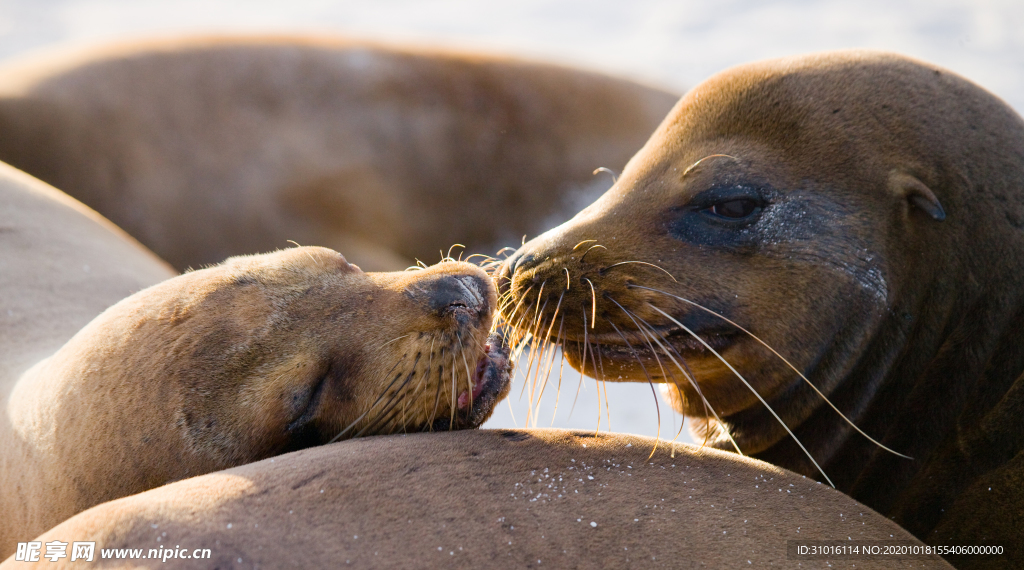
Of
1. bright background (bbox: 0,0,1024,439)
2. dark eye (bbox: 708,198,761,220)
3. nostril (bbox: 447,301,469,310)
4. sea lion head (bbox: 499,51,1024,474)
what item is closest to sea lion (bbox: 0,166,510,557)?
nostril (bbox: 447,301,469,310)

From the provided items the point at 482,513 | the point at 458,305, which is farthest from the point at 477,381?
the point at 482,513

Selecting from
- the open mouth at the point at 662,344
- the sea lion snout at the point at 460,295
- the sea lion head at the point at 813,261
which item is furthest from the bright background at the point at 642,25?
the sea lion snout at the point at 460,295

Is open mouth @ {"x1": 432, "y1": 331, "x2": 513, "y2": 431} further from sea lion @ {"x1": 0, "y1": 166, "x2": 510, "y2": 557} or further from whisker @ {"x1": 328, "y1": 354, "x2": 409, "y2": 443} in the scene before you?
whisker @ {"x1": 328, "y1": 354, "x2": 409, "y2": 443}

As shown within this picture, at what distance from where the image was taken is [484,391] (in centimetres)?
241

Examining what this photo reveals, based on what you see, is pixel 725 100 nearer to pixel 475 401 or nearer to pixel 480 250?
pixel 475 401

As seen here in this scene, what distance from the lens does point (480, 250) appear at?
5.74 m

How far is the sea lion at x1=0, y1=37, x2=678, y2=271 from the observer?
5031 millimetres

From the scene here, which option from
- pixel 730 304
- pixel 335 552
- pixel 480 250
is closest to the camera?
pixel 335 552

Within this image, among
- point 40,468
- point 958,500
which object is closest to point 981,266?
point 958,500

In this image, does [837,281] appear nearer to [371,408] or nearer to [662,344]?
[662,344]

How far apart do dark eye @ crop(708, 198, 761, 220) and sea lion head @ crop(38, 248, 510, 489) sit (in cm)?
67

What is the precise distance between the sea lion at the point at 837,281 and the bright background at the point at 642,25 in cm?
411

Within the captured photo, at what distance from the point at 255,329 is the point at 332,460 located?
45cm

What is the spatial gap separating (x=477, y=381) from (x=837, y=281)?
3.18 feet
